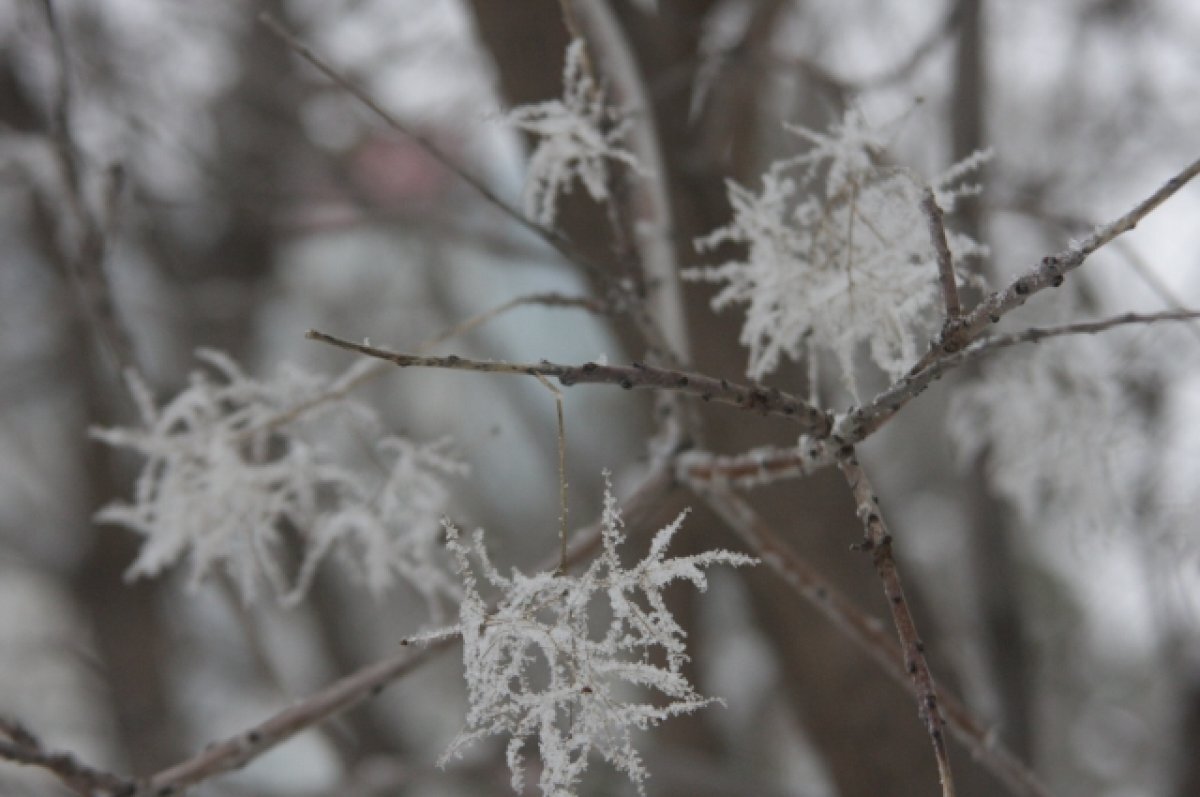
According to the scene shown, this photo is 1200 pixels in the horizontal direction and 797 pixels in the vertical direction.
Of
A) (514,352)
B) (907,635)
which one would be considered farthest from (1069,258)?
(514,352)

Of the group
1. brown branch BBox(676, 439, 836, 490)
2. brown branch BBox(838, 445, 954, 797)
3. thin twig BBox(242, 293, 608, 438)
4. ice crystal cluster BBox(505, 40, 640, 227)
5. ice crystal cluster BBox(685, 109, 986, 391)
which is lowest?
brown branch BBox(838, 445, 954, 797)

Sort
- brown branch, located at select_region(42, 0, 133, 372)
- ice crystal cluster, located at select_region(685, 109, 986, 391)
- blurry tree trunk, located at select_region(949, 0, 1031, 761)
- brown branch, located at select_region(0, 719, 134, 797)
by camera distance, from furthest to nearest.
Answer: blurry tree trunk, located at select_region(949, 0, 1031, 761)
brown branch, located at select_region(42, 0, 133, 372)
ice crystal cluster, located at select_region(685, 109, 986, 391)
brown branch, located at select_region(0, 719, 134, 797)

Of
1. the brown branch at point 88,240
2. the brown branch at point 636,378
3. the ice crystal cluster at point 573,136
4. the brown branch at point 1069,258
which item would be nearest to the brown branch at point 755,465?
the brown branch at point 636,378

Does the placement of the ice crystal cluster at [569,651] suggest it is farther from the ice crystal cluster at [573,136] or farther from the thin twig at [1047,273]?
the ice crystal cluster at [573,136]

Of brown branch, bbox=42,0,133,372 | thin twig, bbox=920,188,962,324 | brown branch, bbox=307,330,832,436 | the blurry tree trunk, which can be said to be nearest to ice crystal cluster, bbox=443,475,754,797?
brown branch, bbox=307,330,832,436

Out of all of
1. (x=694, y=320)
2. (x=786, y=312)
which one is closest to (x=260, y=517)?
(x=786, y=312)

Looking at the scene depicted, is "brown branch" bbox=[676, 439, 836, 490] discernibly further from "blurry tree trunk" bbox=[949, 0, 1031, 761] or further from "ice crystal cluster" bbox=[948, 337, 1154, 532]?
"blurry tree trunk" bbox=[949, 0, 1031, 761]
